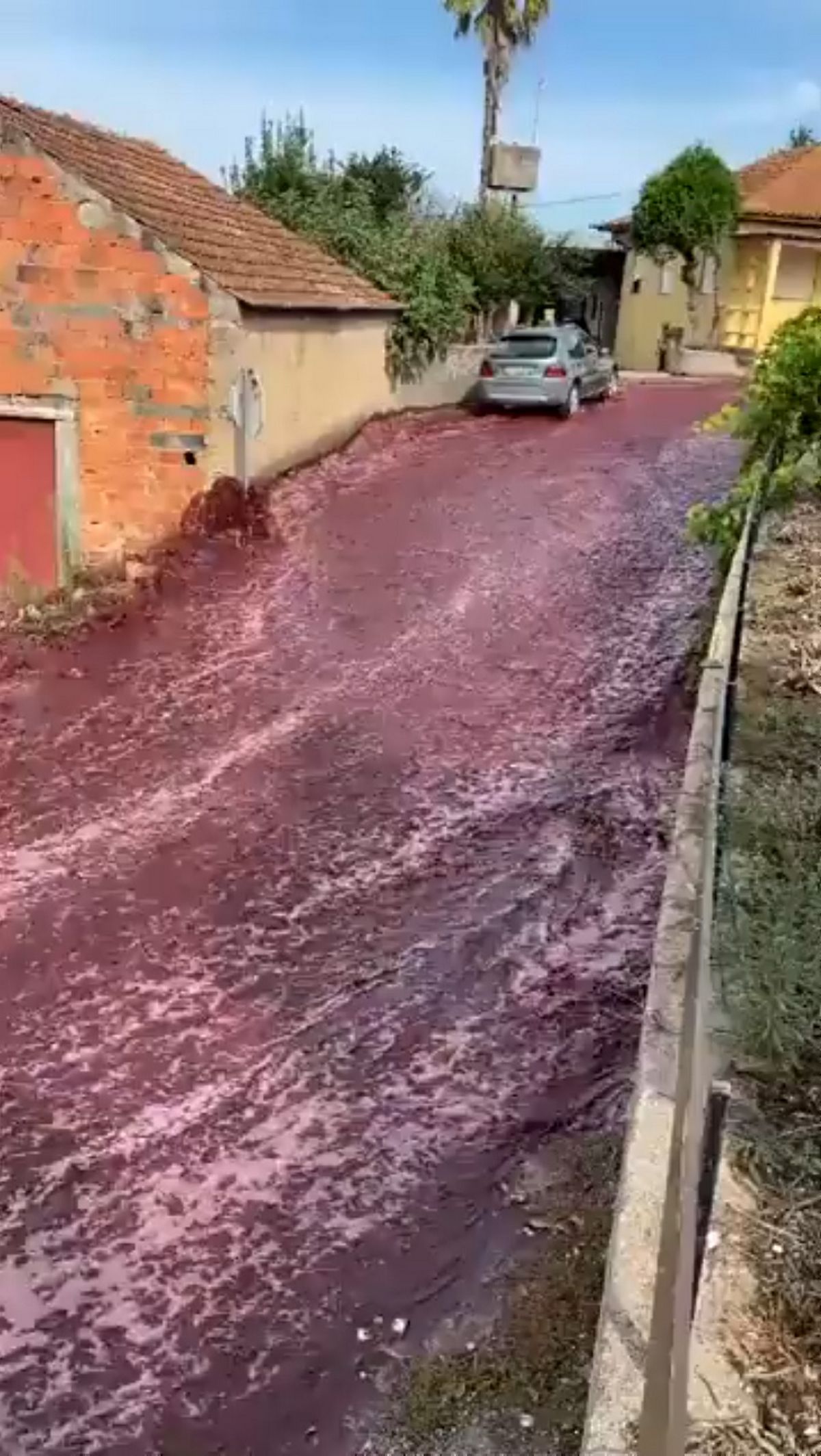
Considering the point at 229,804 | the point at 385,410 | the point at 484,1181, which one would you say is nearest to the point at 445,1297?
the point at 484,1181

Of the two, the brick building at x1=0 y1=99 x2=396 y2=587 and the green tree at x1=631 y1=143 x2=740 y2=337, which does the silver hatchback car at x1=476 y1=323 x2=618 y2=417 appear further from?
the brick building at x1=0 y1=99 x2=396 y2=587

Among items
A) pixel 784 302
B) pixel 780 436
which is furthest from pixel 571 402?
pixel 784 302

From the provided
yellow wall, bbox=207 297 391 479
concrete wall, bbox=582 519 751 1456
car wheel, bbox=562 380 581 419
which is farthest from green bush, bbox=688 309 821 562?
car wheel, bbox=562 380 581 419

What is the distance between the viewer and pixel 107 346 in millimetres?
13773

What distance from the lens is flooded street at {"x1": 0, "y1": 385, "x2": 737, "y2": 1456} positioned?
15.2 feet

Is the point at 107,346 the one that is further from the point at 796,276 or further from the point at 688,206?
the point at 796,276

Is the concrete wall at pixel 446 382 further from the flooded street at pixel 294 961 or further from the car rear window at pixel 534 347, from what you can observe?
the flooded street at pixel 294 961

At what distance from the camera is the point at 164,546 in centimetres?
1424

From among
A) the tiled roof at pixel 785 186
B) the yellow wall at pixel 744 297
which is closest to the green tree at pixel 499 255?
the yellow wall at pixel 744 297

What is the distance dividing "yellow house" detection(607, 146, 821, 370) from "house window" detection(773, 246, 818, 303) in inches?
0.7

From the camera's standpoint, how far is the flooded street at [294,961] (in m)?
4.64

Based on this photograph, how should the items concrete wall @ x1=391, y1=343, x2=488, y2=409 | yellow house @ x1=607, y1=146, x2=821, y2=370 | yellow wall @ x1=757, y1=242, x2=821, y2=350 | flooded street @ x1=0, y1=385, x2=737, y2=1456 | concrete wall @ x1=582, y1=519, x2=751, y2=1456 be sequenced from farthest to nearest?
yellow wall @ x1=757, y1=242, x2=821, y2=350, yellow house @ x1=607, y1=146, x2=821, y2=370, concrete wall @ x1=391, y1=343, x2=488, y2=409, flooded street @ x1=0, y1=385, x2=737, y2=1456, concrete wall @ x1=582, y1=519, x2=751, y2=1456

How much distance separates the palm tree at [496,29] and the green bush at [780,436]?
89.1 feet

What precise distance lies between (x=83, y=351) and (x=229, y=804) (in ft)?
22.9
